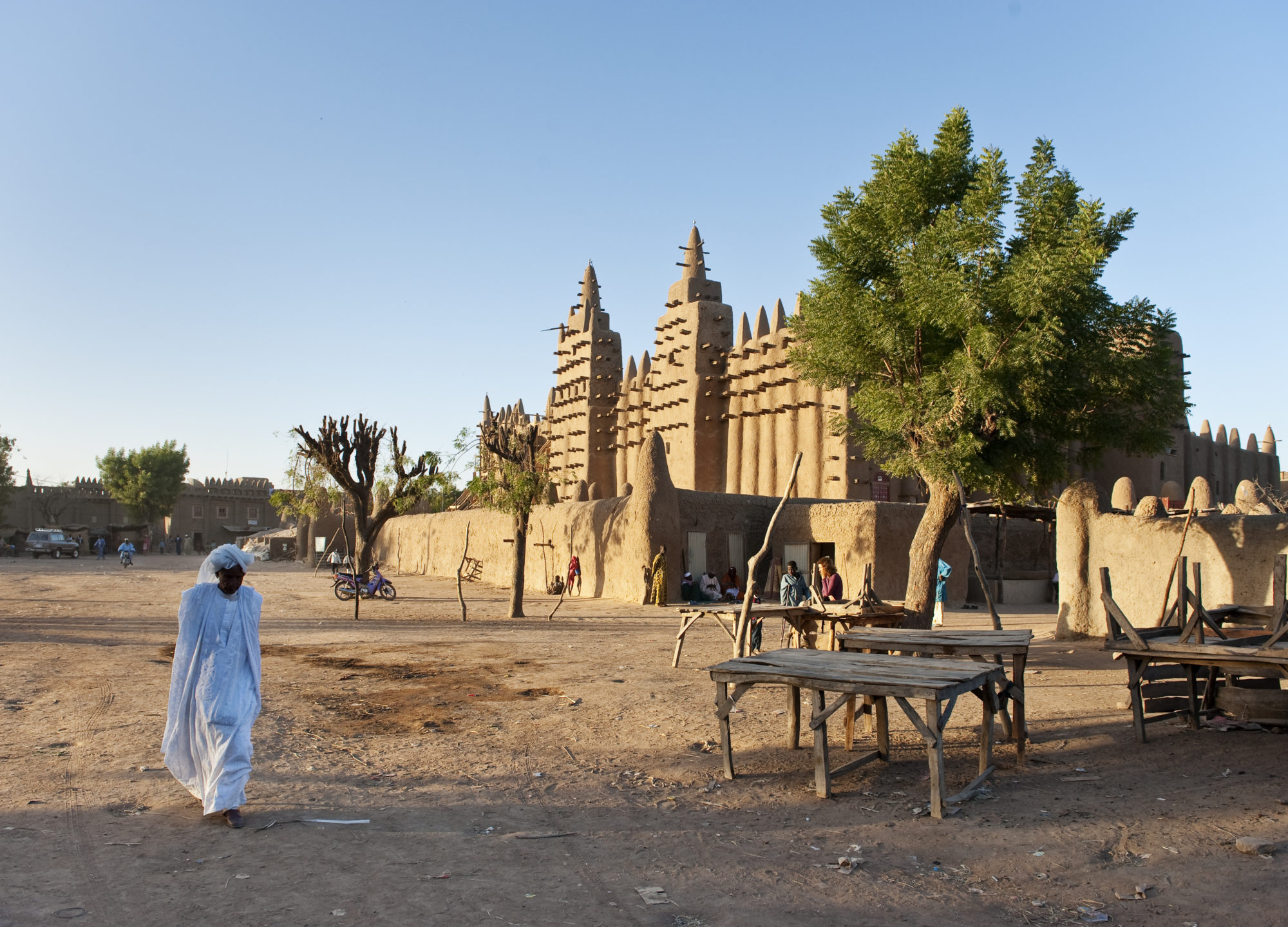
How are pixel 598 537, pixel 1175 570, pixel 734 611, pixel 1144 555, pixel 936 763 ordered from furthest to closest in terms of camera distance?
pixel 598 537, pixel 1144 555, pixel 734 611, pixel 1175 570, pixel 936 763

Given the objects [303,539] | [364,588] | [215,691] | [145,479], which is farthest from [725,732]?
[145,479]

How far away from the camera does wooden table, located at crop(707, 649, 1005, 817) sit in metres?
6.06

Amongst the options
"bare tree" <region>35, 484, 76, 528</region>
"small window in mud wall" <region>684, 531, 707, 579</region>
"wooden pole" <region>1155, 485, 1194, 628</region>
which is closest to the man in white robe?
"wooden pole" <region>1155, 485, 1194, 628</region>

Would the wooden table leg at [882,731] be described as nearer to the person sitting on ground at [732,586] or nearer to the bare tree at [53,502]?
the person sitting on ground at [732,586]

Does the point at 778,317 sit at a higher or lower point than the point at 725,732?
higher

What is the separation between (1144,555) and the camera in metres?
14.0

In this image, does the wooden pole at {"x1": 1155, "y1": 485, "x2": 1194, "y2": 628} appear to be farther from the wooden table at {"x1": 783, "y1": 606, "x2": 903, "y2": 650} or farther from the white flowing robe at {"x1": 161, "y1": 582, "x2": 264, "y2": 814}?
the white flowing robe at {"x1": 161, "y1": 582, "x2": 264, "y2": 814}

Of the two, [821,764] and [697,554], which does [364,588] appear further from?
[821,764]

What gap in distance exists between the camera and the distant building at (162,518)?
6469 centimetres

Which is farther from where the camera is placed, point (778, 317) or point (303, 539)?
point (303, 539)

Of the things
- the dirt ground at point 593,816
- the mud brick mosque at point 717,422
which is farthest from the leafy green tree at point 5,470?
the dirt ground at point 593,816

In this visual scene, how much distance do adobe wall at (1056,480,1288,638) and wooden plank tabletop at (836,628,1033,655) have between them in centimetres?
606

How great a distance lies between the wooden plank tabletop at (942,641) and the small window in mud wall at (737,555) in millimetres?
17384

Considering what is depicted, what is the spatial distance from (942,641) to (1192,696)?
2.59 meters
